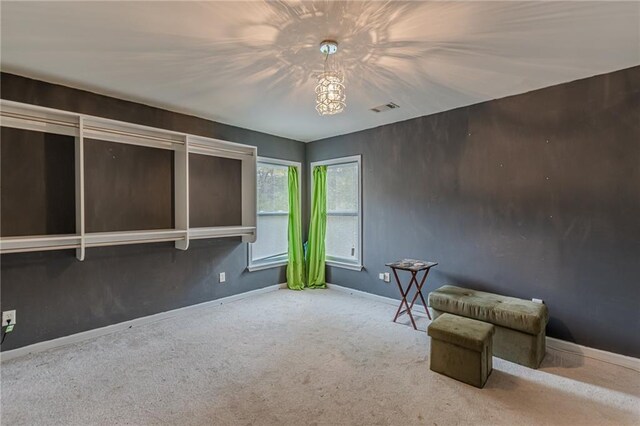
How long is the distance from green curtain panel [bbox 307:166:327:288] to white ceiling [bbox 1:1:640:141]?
1.82 m

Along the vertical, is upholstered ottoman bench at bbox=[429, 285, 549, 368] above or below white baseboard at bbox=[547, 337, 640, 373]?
above

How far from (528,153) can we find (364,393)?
2732 millimetres

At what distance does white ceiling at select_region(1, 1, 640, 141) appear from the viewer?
1.83 m

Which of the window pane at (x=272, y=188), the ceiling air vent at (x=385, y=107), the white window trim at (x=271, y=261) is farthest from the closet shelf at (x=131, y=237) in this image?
the ceiling air vent at (x=385, y=107)

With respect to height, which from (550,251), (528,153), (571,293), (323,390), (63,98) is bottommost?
(323,390)

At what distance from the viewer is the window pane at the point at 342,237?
4.78m

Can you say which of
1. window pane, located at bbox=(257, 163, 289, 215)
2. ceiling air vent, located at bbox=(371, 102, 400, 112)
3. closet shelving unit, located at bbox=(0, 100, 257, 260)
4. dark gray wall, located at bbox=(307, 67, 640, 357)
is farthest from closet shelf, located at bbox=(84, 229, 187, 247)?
dark gray wall, located at bbox=(307, 67, 640, 357)

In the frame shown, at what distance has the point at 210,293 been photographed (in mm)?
4145

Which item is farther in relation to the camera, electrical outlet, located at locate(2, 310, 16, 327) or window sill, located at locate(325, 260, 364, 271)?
window sill, located at locate(325, 260, 364, 271)

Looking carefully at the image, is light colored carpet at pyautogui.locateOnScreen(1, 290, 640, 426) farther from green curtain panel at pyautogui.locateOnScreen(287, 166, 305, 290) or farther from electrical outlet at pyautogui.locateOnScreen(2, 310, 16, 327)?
green curtain panel at pyautogui.locateOnScreen(287, 166, 305, 290)

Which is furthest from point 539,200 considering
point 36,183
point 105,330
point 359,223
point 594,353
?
point 36,183

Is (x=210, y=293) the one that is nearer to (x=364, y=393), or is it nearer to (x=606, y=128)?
(x=364, y=393)

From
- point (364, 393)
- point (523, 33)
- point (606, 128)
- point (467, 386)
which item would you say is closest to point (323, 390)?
point (364, 393)

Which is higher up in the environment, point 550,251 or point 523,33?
point 523,33
